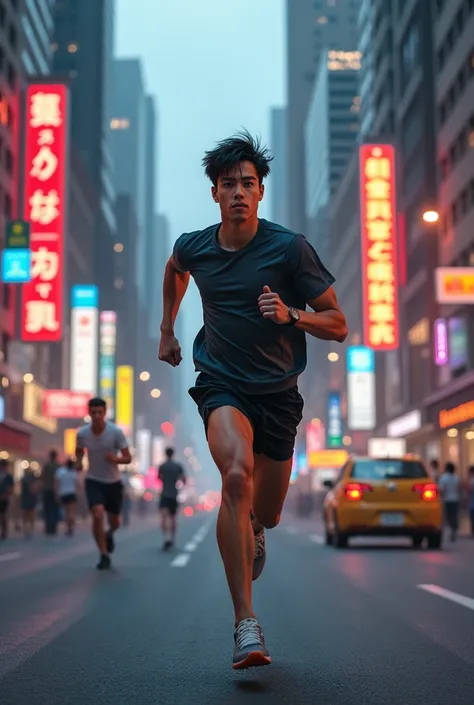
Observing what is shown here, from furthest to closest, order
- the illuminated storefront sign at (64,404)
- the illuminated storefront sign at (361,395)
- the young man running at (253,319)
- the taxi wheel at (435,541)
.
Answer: the illuminated storefront sign at (361,395) → the illuminated storefront sign at (64,404) → the taxi wheel at (435,541) → the young man running at (253,319)

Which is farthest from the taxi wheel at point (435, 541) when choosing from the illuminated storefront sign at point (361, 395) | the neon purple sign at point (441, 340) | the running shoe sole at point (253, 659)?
the illuminated storefront sign at point (361, 395)

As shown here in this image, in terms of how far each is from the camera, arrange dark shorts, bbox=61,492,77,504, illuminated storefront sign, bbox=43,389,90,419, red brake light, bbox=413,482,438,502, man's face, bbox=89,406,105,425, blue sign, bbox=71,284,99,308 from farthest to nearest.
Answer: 1. blue sign, bbox=71,284,99,308
2. illuminated storefront sign, bbox=43,389,90,419
3. dark shorts, bbox=61,492,77,504
4. red brake light, bbox=413,482,438,502
5. man's face, bbox=89,406,105,425

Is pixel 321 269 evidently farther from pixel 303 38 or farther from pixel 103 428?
pixel 303 38

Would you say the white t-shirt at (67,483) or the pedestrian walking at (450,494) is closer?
the pedestrian walking at (450,494)

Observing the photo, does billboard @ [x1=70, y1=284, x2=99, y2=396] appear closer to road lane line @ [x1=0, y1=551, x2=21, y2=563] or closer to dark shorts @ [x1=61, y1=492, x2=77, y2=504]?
dark shorts @ [x1=61, y1=492, x2=77, y2=504]

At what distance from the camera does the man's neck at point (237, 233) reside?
5359 millimetres

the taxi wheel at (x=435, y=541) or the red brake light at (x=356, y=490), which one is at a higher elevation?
the red brake light at (x=356, y=490)

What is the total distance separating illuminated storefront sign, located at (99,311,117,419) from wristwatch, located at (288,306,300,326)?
80458 millimetres

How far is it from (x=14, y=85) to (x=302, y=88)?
150 meters

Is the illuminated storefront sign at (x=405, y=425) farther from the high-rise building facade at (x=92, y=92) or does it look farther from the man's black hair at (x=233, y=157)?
the high-rise building facade at (x=92, y=92)

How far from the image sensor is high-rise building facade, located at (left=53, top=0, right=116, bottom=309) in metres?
105

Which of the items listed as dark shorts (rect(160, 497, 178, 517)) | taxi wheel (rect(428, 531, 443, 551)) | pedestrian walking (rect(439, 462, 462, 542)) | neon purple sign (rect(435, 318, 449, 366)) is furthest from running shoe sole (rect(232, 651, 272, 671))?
neon purple sign (rect(435, 318, 449, 366))

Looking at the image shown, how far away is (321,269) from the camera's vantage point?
5402 mm

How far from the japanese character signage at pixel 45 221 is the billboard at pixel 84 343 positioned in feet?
73.2
